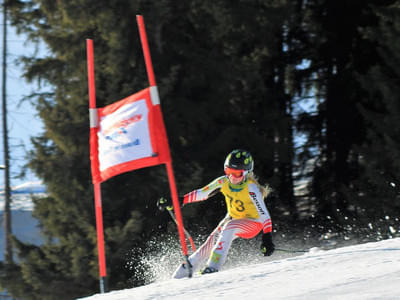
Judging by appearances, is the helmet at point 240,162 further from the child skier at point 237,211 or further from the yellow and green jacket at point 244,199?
the yellow and green jacket at point 244,199

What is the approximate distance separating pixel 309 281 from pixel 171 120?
28.8ft

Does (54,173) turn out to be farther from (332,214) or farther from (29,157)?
(332,214)

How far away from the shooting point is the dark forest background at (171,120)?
39.4ft

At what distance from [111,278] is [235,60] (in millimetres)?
5652

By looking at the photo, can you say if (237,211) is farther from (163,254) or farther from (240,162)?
(163,254)

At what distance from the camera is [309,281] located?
13.9ft

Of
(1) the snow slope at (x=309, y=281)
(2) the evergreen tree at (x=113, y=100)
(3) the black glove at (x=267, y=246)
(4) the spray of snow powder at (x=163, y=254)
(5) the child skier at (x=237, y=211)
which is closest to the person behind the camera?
(1) the snow slope at (x=309, y=281)

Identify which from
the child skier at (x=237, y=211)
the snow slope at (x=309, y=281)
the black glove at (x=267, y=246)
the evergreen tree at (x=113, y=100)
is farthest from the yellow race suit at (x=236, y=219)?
the evergreen tree at (x=113, y=100)

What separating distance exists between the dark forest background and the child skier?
5020mm

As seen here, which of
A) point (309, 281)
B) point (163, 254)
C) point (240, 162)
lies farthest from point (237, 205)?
point (163, 254)

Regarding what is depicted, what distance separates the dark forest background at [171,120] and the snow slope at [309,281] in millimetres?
6645

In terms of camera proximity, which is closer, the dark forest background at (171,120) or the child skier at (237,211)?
the child skier at (237,211)

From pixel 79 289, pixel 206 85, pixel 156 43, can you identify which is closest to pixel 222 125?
pixel 206 85

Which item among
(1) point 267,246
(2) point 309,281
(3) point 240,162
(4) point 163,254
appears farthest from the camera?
(4) point 163,254
